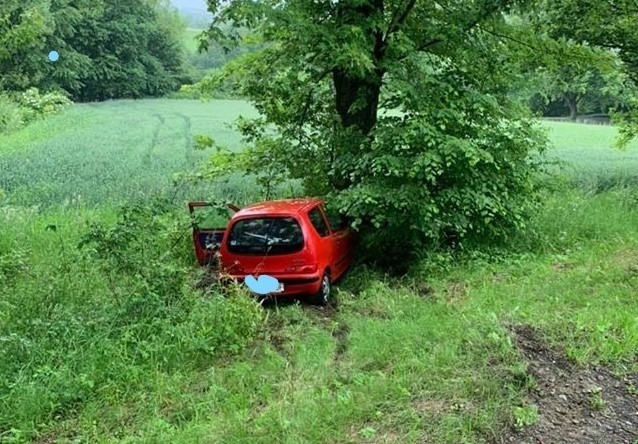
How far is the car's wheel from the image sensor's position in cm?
812

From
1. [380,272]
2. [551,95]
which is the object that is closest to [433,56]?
[380,272]

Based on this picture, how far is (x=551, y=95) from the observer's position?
60.7 feet

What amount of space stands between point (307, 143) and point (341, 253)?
286 cm

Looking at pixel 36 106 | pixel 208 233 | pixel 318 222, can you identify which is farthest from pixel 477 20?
pixel 36 106

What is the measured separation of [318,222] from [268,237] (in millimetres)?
1084

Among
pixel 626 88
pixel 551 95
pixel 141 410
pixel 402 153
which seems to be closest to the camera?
pixel 141 410

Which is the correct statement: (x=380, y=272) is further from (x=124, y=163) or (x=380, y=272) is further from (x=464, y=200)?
(x=124, y=163)

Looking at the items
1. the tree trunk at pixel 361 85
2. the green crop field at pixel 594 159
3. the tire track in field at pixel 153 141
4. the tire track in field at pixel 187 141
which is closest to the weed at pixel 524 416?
the tree trunk at pixel 361 85

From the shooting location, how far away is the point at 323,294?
27.0 ft

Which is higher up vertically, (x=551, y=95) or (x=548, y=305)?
(x=551, y=95)

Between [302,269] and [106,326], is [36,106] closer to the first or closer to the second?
[302,269]

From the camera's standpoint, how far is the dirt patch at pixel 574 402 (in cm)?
393

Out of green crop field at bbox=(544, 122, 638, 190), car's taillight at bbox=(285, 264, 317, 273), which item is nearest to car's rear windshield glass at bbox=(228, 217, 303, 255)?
car's taillight at bbox=(285, 264, 317, 273)

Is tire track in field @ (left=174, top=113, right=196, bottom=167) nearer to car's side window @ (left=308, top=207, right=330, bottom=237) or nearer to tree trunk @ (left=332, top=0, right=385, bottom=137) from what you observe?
tree trunk @ (left=332, top=0, right=385, bottom=137)
